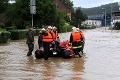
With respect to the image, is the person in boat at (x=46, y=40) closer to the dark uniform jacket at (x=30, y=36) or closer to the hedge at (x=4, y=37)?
the dark uniform jacket at (x=30, y=36)

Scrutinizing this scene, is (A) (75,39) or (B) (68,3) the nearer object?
(A) (75,39)

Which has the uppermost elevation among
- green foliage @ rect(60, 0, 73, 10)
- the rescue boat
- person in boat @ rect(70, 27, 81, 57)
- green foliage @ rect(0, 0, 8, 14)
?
green foliage @ rect(60, 0, 73, 10)

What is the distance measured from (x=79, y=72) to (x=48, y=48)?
4337 millimetres

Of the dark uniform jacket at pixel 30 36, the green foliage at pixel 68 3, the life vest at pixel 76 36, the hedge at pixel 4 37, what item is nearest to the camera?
the life vest at pixel 76 36

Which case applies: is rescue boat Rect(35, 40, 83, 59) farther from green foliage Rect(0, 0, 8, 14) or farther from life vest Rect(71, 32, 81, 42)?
green foliage Rect(0, 0, 8, 14)

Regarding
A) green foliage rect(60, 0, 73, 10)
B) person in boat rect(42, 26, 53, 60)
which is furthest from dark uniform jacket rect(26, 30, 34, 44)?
green foliage rect(60, 0, 73, 10)

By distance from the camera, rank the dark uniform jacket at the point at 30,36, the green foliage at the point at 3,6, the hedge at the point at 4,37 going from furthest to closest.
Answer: the green foliage at the point at 3,6 → the hedge at the point at 4,37 → the dark uniform jacket at the point at 30,36

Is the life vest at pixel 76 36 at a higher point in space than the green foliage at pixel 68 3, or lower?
lower

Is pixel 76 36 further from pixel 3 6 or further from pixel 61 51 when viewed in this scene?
pixel 3 6

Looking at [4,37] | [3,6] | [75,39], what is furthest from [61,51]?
[3,6]

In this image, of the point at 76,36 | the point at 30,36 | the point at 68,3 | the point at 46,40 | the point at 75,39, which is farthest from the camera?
the point at 68,3

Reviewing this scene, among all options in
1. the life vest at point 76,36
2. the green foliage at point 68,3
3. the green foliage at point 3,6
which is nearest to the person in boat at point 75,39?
the life vest at point 76,36

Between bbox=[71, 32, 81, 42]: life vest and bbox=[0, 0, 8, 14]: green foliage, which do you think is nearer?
bbox=[71, 32, 81, 42]: life vest

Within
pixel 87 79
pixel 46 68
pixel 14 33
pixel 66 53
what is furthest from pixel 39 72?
pixel 14 33
